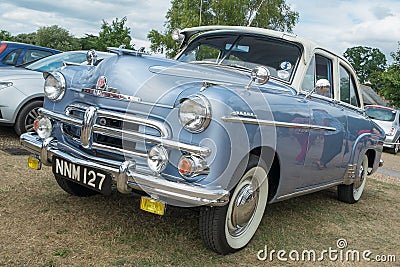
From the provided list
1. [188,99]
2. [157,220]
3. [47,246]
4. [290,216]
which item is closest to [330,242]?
[290,216]

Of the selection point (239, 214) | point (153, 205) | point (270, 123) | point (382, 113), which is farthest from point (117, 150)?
point (382, 113)

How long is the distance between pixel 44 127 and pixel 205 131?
161 cm

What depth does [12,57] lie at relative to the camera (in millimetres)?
8555

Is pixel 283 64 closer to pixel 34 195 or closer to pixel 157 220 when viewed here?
pixel 157 220

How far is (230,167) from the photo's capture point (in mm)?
3059

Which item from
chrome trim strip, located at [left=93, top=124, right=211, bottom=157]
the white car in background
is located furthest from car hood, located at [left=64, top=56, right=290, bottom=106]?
the white car in background

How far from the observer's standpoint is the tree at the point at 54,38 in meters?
54.0

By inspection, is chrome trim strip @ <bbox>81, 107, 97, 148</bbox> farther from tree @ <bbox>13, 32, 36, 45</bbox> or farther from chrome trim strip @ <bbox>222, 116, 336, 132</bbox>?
tree @ <bbox>13, 32, 36, 45</bbox>

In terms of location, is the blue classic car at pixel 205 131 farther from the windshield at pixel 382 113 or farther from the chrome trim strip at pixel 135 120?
the windshield at pixel 382 113

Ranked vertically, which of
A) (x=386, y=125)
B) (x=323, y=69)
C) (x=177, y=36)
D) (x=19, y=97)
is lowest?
(x=386, y=125)

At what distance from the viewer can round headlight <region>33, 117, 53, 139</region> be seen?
380cm

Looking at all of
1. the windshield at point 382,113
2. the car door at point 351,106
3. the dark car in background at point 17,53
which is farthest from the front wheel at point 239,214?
the windshield at point 382,113

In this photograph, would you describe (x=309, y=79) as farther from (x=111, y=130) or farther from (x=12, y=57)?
(x=12, y=57)

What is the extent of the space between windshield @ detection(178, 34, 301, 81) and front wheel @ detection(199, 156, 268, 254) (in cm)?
125
